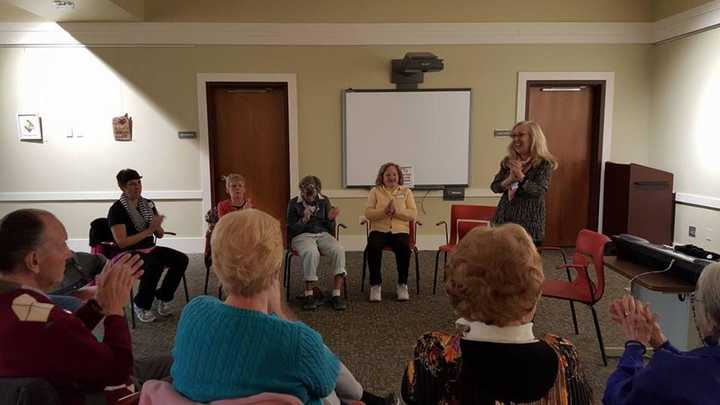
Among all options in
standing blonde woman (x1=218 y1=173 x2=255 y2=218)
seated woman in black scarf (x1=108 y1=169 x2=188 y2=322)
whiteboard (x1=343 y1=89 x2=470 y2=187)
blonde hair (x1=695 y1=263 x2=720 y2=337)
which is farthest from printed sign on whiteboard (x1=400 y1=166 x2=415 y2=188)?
blonde hair (x1=695 y1=263 x2=720 y2=337)

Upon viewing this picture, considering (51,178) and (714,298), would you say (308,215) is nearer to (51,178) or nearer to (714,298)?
(714,298)

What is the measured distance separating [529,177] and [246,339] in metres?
2.50

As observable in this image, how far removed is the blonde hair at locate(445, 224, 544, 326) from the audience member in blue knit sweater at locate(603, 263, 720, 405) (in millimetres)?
383

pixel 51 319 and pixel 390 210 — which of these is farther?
pixel 390 210

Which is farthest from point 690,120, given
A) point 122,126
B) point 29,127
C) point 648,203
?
point 29,127

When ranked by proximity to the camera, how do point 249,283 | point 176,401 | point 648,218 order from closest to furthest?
point 176,401 → point 249,283 → point 648,218

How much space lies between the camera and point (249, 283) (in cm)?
118

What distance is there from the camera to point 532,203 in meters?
3.15

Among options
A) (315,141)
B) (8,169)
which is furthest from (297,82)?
(8,169)

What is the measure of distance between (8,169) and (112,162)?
118cm

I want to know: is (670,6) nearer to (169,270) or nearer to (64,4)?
(169,270)

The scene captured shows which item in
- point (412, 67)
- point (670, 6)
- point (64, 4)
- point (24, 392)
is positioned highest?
point (670, 6)

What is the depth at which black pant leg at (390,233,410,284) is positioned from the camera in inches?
158

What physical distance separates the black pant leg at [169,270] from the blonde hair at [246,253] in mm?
2691
